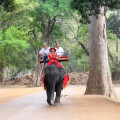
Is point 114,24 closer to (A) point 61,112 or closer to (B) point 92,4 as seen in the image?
(B) point 92,4

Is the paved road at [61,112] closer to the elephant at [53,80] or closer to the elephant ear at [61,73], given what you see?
the elephant at [53,80]

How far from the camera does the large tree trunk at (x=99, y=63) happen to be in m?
16.5

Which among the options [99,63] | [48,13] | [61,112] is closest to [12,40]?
[48,13]

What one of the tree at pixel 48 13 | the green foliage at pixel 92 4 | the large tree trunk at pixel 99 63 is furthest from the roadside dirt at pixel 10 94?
the tree at pixel 48 13

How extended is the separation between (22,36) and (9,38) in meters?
2.40

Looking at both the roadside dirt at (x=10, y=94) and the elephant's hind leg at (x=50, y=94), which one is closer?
the elephant's hind leg at (x=50, y=94)

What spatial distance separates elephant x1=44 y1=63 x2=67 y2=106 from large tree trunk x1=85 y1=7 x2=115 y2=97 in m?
6.68

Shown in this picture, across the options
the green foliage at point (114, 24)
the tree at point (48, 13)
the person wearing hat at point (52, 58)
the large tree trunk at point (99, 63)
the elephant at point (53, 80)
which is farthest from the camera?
the green foliage at point (114, 24)

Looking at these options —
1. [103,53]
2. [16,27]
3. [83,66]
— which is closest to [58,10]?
[16,27]

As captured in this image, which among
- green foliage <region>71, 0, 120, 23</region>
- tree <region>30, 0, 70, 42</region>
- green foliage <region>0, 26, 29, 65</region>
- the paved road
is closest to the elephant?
the paved road

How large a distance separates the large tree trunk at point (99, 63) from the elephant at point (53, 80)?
6.68 meters

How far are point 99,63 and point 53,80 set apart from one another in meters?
7.39

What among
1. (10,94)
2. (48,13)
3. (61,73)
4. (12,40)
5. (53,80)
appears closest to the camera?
(53,80)

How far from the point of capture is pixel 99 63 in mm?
16719
